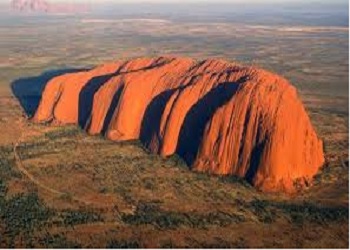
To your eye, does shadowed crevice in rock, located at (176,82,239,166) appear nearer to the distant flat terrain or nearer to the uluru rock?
the uluru rock

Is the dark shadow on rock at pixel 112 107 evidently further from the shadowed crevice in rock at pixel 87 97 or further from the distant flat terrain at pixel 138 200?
the shadowed crevice in rock at pixel 87 97

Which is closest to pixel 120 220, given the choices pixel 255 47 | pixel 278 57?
pixel 278 57

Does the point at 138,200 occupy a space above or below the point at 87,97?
below

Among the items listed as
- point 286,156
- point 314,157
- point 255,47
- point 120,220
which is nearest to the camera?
point 120,220

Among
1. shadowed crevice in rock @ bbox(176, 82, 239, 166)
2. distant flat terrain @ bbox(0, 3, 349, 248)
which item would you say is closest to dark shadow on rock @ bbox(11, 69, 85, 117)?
distant flat terrain @ bbox(0, 3, 349, 248)

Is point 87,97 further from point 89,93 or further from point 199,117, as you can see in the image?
point 199,117

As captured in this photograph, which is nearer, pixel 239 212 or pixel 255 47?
pixel 239 212

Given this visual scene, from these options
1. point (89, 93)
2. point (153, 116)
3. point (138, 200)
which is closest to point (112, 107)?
point (153, 116)

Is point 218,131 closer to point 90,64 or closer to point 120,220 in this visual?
point 120,220
